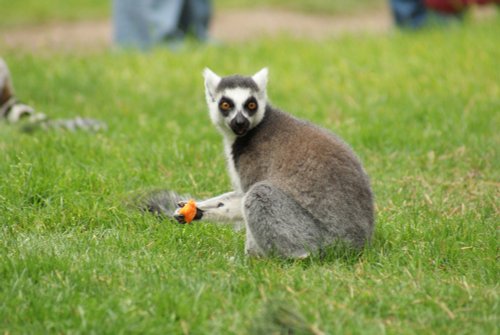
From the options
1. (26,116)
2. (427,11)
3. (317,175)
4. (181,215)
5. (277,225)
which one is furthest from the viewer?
(427,11)

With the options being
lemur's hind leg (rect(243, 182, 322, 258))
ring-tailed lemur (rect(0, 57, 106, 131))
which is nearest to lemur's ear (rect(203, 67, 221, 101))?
lemur's hind leg (rect(243, 182, 322, 258))

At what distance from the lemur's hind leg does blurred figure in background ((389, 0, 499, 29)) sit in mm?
8768

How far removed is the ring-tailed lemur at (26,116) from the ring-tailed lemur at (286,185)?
259cm

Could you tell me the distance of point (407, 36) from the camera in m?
11.6

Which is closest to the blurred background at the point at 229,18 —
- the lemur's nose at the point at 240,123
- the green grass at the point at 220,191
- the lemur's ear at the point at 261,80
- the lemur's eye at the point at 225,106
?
the green grass at the point at 220,191

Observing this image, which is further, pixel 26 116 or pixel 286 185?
pixel 26 116

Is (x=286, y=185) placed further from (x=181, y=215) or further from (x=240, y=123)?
(x=181, y=215)

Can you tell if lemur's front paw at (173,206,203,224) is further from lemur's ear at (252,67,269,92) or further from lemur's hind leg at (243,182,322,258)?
lemur's ear at (252,67,269,92)

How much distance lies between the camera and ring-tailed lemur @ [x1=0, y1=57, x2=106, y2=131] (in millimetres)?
7449

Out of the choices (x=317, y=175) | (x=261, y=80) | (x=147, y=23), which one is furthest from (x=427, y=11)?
(x=317, y=175)

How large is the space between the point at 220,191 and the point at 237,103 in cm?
121

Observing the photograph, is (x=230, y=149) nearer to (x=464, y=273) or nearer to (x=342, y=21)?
(x=464, y=273)

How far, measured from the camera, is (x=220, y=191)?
20.2ft

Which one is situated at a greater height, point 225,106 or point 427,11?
point 225,106
